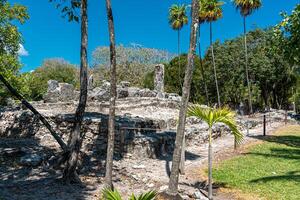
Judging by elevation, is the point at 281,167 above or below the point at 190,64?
below

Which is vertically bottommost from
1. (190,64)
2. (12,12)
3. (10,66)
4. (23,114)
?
(23,114)

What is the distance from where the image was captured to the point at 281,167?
1473cm

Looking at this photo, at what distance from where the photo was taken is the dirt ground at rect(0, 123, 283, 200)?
10.0 m

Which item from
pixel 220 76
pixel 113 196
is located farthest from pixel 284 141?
pixel 220 76

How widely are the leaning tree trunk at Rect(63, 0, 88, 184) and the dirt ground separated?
35 cm

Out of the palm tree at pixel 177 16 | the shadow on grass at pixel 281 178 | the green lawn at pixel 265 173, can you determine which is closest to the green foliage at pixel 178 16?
the palm tree at pixel 177 16

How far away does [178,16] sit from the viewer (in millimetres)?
43375

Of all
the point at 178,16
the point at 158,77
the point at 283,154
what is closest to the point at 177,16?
the point at 178,16

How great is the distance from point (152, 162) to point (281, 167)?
4.84 meters

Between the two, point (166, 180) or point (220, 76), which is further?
point (220, 76)

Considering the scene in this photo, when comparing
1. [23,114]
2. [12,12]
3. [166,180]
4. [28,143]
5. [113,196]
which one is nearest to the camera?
[113,196]

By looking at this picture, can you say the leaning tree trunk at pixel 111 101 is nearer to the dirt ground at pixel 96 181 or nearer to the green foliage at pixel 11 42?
the dirt ground at pixel 96 181

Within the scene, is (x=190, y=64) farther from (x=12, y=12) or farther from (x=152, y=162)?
(x=12, y=12)

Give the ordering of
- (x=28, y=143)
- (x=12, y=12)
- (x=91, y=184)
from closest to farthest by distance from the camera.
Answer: (x=91, y=184) → (x=28, y=143) → (x=12, y=12)
